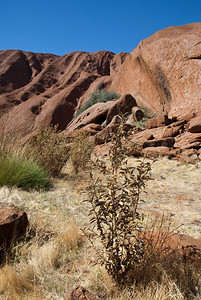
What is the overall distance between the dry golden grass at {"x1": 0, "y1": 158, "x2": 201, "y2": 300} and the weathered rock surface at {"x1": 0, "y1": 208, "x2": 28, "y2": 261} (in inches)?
4.3

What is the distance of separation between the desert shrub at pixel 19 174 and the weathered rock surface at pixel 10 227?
1717mm

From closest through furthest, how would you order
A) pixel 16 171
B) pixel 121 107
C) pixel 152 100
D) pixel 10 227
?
1. pixel 10 227
2. pixel 16 171
3. pixel 121 107
4. pixel 152 100

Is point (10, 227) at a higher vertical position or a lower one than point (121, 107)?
lower

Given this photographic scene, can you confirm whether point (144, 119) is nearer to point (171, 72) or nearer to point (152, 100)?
point (152, 100)

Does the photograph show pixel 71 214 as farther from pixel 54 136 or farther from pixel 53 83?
pixel 53 83

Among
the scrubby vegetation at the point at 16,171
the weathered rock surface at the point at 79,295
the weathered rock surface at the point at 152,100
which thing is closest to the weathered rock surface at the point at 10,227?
the weathered rock surface at the point at 79,295

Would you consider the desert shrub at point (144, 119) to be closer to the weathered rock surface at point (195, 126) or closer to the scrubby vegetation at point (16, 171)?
the weathered rock surface at point (195, 126)

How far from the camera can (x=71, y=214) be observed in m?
3.04

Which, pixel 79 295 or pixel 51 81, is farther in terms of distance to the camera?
pixel 51 81

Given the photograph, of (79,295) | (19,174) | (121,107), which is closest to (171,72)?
(121,107)

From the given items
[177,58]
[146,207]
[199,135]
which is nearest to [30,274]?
[146,207]

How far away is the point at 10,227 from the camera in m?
2.06

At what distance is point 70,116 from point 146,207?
2368 cm

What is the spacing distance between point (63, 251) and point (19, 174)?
2.25m
